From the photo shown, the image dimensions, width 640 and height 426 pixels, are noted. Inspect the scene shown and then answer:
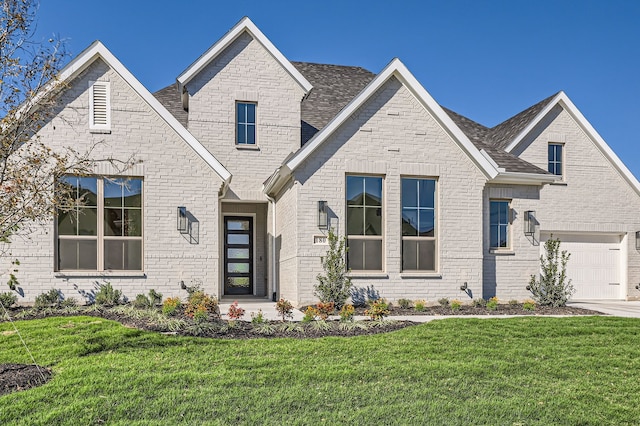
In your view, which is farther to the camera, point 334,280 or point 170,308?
point 334,280

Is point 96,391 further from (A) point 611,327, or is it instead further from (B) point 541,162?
(B) point 541,162

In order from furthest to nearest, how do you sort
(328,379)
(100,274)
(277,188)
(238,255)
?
(238,255) < (277,188) < (100,274) < (328,379)

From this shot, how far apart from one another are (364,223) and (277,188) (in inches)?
114

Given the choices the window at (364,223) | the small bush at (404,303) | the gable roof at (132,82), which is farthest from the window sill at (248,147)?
the small bush at (404,303)

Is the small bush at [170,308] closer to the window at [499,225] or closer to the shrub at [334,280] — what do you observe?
the shrub at [334,280]

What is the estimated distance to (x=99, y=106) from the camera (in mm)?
13203

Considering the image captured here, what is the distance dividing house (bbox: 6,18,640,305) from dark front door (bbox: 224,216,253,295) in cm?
49

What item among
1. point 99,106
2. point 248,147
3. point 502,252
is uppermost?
point 99,106

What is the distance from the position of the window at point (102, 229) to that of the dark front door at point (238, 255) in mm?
3874

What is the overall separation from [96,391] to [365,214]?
884 cm

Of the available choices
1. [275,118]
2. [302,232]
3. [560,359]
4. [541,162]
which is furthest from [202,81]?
[560,359]

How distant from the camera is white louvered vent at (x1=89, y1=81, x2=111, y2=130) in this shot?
13.2 m

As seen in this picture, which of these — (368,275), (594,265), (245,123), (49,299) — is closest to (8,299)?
(49,299)

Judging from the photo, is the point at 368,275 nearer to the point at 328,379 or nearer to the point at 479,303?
the point at 479,303
